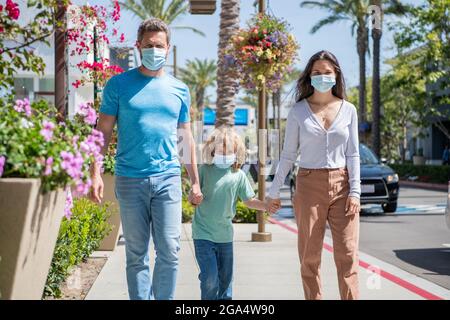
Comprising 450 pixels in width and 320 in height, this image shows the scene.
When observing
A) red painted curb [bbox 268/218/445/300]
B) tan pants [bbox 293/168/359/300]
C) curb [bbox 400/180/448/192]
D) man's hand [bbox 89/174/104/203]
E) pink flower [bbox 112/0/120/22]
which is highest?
pink flower [bbox 112/0/120/22]

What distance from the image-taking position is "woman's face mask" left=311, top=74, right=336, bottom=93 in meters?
5.25

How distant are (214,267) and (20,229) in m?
2.33

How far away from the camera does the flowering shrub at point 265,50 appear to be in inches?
423

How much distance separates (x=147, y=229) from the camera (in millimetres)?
4891

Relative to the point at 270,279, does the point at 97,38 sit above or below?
above

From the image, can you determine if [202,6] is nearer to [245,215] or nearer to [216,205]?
[245,215]

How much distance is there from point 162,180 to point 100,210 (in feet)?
12.5

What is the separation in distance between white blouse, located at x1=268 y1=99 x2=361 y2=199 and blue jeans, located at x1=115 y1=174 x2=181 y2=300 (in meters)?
0.92

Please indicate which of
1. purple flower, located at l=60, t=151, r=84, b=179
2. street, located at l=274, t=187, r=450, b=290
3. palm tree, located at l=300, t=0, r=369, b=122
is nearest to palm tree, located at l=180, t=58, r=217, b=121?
palm tree, located at l=300, t=0, r=369, b=122

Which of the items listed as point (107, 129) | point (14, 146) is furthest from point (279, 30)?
point (14, 146)

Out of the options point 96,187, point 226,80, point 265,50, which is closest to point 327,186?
point 96,187

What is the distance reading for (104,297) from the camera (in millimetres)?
6449

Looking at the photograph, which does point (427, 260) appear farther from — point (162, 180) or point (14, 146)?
point (14, 146)

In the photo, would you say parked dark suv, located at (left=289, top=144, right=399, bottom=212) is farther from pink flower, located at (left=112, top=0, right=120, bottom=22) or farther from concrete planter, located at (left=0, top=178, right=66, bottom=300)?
concrete planter, located at (left=0, top=178, right=66, bottom=300)
